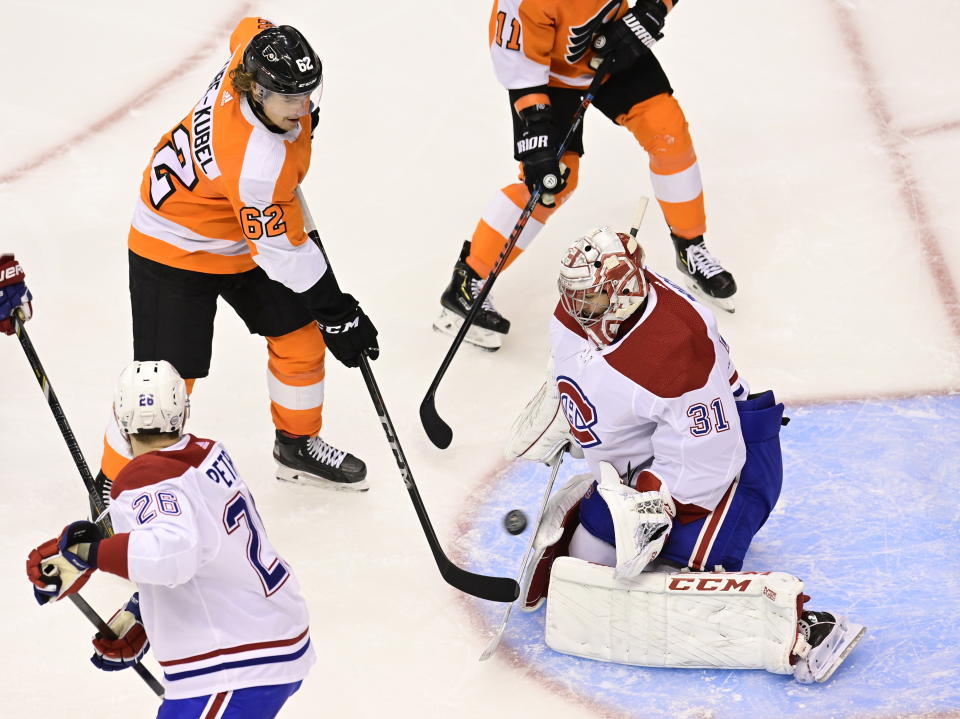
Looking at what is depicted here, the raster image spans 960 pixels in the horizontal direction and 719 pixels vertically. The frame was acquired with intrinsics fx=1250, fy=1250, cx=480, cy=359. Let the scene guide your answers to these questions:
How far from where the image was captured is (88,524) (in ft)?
6.54

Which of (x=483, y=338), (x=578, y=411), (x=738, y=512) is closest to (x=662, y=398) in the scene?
(x=578, y=411)

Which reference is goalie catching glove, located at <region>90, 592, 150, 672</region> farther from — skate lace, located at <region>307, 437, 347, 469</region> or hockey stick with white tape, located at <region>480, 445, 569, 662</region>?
skate lace, located at <region>307, 437, 347, 469</region>

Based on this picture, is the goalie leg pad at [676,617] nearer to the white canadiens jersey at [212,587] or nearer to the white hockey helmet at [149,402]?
the white canadiens jersey at [212,587]

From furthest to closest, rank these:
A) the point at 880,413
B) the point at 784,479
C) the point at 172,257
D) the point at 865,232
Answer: the point at 865,232
the point at 880,413
the point at 784,479
the point at 172,257

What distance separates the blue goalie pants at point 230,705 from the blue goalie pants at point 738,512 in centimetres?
94

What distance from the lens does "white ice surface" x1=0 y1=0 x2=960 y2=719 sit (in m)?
3.05

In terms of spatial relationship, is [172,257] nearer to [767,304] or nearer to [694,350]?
[694,350]

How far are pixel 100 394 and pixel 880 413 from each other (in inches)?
91.6

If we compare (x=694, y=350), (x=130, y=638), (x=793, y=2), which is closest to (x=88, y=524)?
(x=130, y=638)

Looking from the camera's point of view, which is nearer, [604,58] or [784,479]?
[784,479]

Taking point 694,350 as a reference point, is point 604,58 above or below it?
above

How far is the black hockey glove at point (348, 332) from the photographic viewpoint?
300 centimetres

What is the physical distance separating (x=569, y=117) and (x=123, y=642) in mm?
2191

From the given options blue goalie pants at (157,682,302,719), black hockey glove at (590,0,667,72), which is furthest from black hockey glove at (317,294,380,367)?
black hockey glove at (590,0,667,72)
